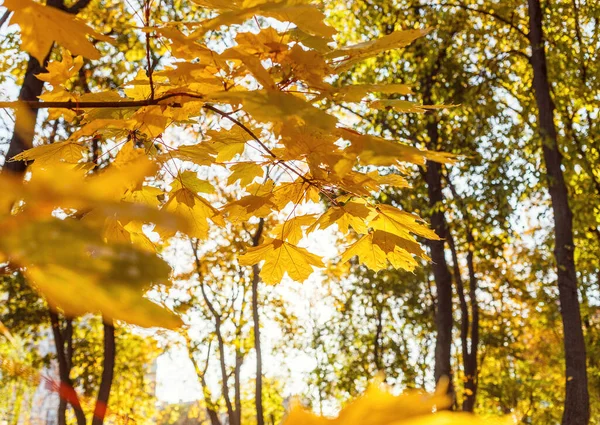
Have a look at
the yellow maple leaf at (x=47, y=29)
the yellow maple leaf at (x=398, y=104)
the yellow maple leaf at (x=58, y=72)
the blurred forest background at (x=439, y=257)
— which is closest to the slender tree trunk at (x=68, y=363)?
the blurred forest background at (x=439, y=257)

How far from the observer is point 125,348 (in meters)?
13.0

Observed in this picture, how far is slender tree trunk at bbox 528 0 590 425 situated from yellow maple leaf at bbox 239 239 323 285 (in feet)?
16.5

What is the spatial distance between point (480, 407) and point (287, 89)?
16156 millimetres

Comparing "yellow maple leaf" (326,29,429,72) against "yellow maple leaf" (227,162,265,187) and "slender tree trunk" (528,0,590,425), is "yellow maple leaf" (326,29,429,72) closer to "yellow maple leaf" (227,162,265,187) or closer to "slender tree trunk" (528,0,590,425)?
"yellow maple leaf" (227,162,265,187)

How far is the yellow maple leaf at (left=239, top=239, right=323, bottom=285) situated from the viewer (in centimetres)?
117

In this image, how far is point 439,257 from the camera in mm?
7863

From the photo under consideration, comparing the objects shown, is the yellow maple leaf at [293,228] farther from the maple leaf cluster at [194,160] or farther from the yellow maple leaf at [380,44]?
the yellow maple leaf at [380,44]

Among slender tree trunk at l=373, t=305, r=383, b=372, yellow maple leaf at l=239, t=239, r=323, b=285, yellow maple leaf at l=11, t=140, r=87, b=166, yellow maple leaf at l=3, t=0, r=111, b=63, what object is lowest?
yellow maple leaf at l=239, t=239, r=323, b=285

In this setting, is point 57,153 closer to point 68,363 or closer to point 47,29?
point 47,29

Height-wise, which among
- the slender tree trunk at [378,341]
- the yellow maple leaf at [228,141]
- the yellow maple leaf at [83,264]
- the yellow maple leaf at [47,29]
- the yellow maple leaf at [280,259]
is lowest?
the yellow maple leaf at [83,264]

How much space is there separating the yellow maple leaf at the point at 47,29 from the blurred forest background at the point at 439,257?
3.22 metres

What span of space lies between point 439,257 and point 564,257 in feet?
6.92

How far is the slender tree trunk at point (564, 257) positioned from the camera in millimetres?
5383

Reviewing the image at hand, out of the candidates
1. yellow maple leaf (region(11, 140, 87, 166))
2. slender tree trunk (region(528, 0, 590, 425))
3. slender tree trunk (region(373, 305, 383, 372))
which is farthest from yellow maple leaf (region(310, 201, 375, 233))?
slender tree trunk (region(373, 305, 383, 372))
